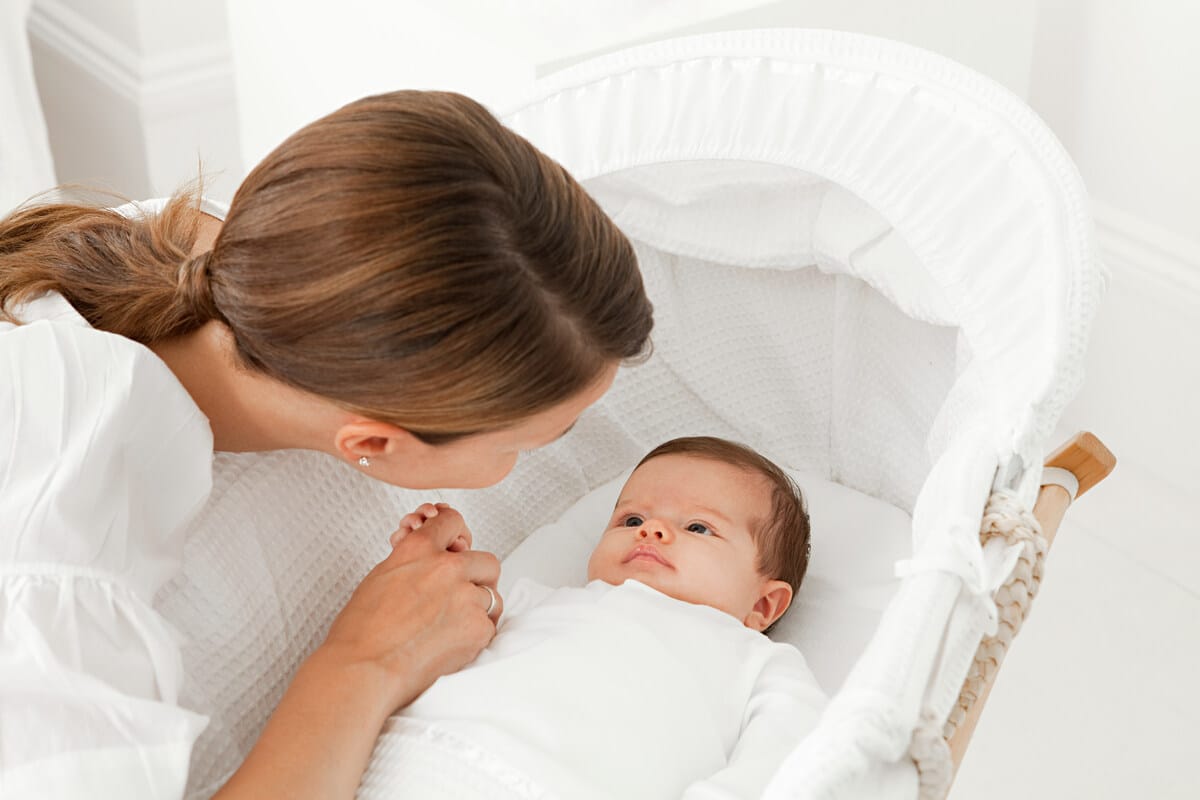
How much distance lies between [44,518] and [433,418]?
0.24 meters

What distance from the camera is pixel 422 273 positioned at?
0.78m

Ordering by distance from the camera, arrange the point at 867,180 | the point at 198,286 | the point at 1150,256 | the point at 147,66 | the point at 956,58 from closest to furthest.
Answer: the point at 198,286 < the point at 867,180 < the point at 956,58 < the point at 1150,256 < the point at 147,66

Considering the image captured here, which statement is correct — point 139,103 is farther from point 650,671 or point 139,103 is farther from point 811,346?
point 650,671

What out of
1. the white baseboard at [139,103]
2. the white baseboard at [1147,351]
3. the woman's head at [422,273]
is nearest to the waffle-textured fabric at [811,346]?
the woman's head at [422,273]

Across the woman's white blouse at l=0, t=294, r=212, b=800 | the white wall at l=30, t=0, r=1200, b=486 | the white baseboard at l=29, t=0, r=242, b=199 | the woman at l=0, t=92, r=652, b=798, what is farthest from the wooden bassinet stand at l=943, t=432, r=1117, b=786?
the white baseboard at l=29, t=0, r=242, b=199

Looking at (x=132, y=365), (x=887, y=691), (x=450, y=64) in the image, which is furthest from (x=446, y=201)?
(x=450, y=64)

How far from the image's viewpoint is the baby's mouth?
1235 mm

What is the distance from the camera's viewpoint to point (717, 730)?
41.6 inches

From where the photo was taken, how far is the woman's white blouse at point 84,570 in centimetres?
78

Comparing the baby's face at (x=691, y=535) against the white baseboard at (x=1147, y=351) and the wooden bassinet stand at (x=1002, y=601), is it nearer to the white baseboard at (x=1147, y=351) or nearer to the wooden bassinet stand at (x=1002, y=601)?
the wooden bassinet stand at (x=1002, y=601)

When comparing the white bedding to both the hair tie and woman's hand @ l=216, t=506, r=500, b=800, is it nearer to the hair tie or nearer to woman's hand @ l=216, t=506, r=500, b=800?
woman's hand @ l=216, t=506, r=500, b=800

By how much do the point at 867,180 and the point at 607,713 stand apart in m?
0.49

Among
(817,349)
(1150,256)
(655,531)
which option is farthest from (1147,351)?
(655,531)

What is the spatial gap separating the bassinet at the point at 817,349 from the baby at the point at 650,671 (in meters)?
0.12
